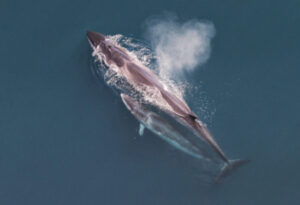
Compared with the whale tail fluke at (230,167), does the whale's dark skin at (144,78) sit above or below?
above

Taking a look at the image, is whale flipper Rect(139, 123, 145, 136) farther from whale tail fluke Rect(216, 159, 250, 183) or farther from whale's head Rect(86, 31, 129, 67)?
whale tail fluke Rect(216, 159, 250, 183)

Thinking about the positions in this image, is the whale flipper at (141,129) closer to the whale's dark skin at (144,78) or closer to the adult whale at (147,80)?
the adult whale at (147,80)

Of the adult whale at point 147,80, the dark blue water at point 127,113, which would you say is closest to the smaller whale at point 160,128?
the dark blue water at point 127,113

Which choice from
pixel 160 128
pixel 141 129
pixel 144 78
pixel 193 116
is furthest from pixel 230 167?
pixel 144 78

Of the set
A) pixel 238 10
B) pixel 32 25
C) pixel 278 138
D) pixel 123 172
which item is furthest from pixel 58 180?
pixel 238 10

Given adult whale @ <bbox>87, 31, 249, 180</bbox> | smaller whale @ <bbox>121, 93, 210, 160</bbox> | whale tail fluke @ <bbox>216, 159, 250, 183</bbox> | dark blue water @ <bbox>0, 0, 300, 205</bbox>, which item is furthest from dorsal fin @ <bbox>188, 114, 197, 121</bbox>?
whale tail fluke @ <bbox>216, 159, 250, 183</bbox>

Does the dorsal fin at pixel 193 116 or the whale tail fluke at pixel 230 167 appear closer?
the dorsal fin at pixel 193 116
